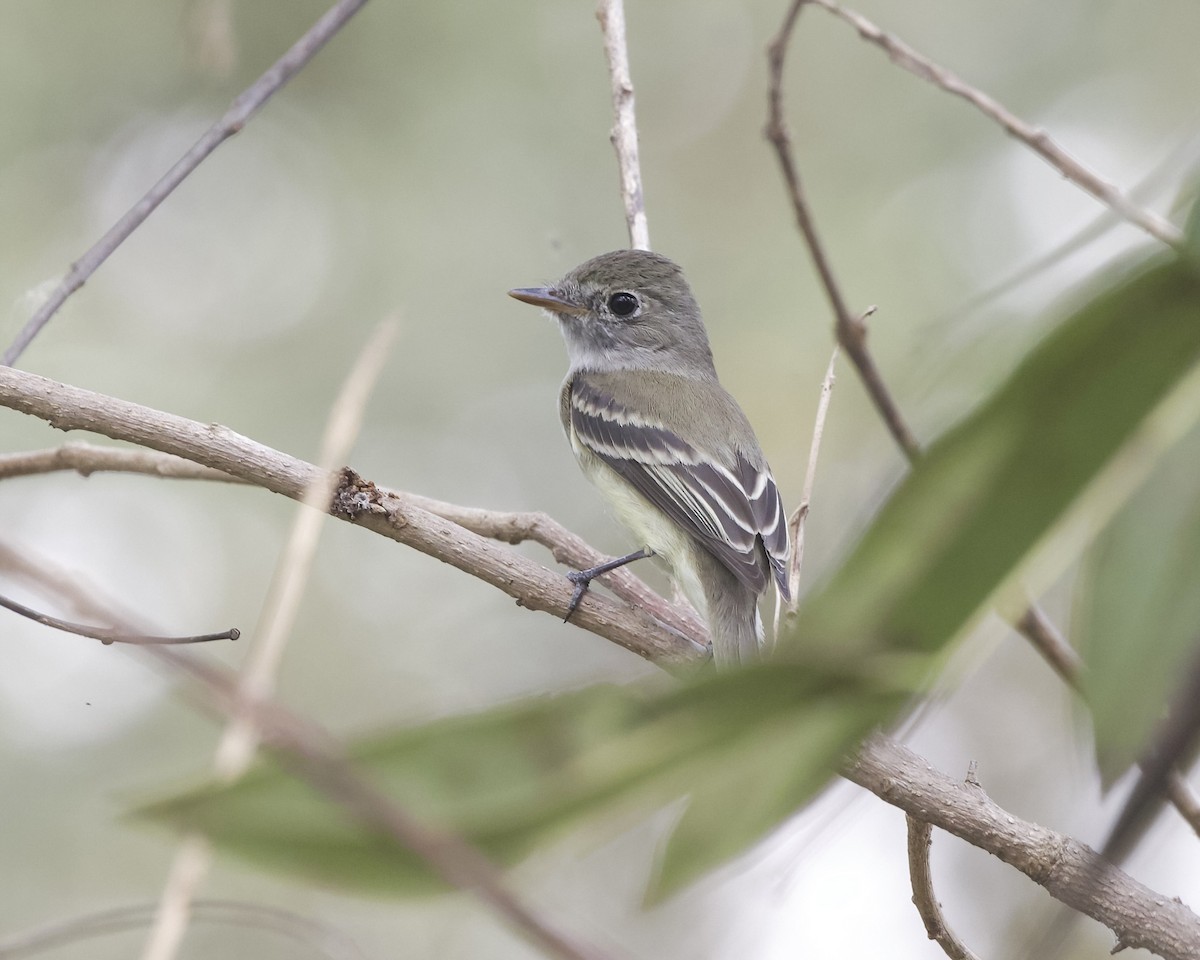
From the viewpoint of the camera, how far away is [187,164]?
2.61 m

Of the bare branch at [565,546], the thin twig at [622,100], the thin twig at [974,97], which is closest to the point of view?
the thin twig at [974,97]

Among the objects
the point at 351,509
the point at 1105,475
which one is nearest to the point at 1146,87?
the point at 351,509

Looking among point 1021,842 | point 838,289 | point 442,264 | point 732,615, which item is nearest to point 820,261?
point 838,289

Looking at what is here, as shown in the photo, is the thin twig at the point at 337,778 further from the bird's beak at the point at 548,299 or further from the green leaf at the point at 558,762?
the bird's beak at the point at 548,299

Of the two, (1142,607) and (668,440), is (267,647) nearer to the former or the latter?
(1142,607)

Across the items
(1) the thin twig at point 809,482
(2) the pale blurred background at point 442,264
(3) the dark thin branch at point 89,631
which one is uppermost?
(2) the pale blurred background at point 442,264

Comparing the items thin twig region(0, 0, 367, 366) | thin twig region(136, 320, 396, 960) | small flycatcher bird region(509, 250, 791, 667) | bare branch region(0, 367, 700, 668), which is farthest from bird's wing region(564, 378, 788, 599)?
thin twig region(136, 320, 396, 960)

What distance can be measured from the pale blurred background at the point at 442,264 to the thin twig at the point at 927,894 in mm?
4670

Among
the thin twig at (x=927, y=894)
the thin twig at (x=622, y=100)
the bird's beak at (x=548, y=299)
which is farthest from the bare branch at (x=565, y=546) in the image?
the bird's beak at (x=548, y=299)

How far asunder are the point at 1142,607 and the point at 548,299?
4736mm

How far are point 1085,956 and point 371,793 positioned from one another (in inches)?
246

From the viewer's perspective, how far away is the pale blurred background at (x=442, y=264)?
24.8 feet

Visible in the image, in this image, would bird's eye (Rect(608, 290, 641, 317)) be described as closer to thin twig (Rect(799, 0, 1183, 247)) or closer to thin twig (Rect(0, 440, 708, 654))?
thin twig (Rect(0, 440, 708, 654))

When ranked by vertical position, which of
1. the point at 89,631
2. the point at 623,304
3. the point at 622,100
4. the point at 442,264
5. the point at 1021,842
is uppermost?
the point at 442,264
